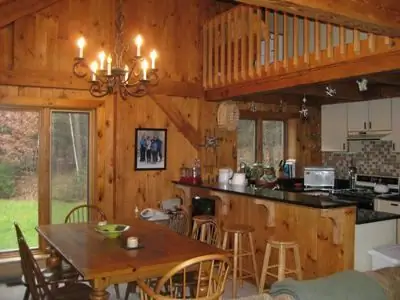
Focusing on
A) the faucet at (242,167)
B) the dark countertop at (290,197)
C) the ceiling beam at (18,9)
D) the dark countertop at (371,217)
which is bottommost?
the dark countertop at (371,217)

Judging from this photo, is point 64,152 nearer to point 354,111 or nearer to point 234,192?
point 234,192

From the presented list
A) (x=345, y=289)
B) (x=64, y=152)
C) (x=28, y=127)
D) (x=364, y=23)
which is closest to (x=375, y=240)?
(x=345, y=289)

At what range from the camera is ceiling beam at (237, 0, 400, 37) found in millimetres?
2209

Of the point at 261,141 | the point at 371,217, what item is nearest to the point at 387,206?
the point at 371,217

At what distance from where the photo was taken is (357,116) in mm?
6152

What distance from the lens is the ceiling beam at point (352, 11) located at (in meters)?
2.21

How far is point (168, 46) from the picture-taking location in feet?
19.4

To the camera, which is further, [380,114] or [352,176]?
[352,176]

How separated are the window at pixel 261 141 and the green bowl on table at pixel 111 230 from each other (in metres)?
3.30

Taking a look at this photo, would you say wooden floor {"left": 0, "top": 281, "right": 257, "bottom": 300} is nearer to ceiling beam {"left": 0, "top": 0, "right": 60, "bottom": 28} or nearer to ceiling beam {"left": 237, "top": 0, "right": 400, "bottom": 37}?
ceiling beam {"left": 237, "top": 0, "right": 400, "bottom": 37}

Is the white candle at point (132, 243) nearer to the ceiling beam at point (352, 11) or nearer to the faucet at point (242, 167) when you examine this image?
the ceiling beam at point (352, 11)

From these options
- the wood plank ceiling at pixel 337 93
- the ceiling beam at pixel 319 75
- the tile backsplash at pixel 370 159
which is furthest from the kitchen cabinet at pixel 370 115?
the ceiling beam at pixel 319 75

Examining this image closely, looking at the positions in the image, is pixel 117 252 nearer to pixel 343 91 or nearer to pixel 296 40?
pixel 296 40

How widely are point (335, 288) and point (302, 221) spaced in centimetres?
184
